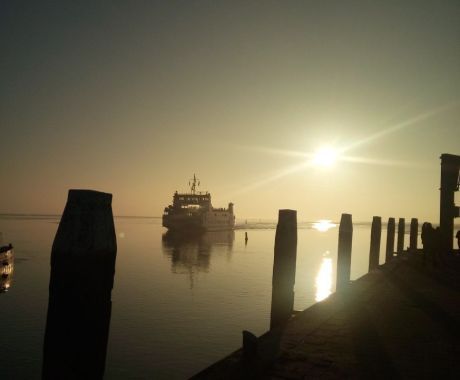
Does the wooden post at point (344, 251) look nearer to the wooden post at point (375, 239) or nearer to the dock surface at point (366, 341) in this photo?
the dock surface at point (366, 341)

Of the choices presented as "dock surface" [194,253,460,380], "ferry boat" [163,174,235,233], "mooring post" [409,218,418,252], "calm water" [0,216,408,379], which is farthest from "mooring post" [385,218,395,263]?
"ferry boat" [163,174,235,233]

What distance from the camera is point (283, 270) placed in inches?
306

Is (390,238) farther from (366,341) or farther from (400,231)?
(366,341)

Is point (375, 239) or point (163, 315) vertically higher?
point (375, 239)

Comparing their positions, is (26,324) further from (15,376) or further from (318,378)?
(318,378)

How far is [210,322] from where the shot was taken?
575 inches

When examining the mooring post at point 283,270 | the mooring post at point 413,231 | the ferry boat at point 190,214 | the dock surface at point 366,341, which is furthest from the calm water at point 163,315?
the ferry boat at point 190,214

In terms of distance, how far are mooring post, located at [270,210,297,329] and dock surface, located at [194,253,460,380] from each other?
2.03ft

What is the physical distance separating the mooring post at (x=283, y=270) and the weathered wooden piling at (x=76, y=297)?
5.19 m

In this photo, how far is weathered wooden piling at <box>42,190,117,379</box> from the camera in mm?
2758

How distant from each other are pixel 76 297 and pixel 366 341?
4.32 m

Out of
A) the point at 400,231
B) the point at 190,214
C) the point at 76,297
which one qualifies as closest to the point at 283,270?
the point at 76,297

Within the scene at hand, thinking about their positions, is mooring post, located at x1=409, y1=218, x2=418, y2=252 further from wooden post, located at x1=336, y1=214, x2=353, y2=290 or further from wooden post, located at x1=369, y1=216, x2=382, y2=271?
wooden post, located at x1=336, y1=214, x2=353, y2=290

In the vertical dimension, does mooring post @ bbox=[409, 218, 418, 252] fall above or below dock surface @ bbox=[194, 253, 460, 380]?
above
